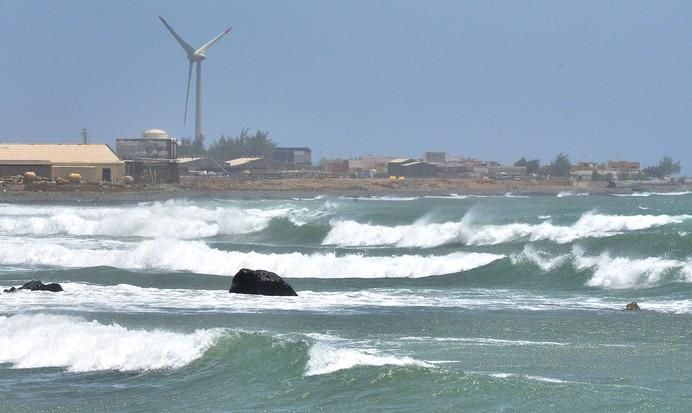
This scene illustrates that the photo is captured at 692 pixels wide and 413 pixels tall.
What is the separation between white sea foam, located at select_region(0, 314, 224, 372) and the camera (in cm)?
2011

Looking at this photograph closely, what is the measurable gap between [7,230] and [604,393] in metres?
51.0

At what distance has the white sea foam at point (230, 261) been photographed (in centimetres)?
3916

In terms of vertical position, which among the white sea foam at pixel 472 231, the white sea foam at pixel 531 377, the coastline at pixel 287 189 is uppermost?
the coastline at pixel 287 189

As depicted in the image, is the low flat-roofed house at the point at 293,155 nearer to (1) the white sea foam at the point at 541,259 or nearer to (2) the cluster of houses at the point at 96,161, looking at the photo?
(2) the cluster of houses at the point at 96,161

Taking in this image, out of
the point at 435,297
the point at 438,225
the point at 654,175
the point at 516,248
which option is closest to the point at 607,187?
the point at 654,175

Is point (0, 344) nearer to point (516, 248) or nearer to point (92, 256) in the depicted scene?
point (92, 256)

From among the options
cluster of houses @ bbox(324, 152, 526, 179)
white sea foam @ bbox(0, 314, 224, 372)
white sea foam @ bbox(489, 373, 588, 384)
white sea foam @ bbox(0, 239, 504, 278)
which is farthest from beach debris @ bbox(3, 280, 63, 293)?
cluster of houses @ bbox(324, 152, 526, 179)

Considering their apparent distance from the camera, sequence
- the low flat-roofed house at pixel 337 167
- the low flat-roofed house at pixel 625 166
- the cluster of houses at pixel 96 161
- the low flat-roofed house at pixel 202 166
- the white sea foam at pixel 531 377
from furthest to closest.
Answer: the low flat-roofed house at pixel 625 166, the low flat-roofed house at pixel 337 167, the low flat-roofed house at pixel 202 166, the cluster of houses at pixel 96 161, the white sea foam at pixel 531 377

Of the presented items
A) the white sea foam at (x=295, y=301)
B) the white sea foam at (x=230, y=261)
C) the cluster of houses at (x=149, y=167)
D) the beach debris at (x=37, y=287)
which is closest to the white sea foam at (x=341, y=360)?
the white sea foam at (x=295, y=301)

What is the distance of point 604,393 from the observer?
16.5m

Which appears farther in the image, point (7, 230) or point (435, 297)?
point (7, 230)

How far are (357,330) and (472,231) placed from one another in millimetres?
30202

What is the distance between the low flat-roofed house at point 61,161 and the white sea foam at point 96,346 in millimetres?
83081

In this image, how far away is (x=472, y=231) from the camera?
53.0 meters
